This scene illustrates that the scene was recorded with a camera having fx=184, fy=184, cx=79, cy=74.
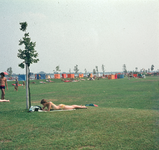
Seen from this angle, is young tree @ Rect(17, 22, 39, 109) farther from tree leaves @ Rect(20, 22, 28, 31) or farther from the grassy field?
the grassy field

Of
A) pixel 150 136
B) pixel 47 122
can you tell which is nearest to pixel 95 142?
pixel 150 136

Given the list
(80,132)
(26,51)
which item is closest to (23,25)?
(26,51)

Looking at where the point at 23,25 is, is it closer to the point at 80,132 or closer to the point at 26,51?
the point at 26,51

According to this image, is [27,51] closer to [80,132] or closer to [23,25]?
[23,25]

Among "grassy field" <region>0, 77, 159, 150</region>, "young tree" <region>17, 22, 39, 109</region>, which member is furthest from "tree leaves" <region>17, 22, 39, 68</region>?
"grassy field" <region>0, 77, 159, 150</region>

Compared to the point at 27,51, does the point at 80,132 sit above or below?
below

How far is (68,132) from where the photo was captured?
5.68 metres

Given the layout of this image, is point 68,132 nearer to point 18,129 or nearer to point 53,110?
point 18,129

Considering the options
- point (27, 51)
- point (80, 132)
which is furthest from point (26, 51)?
point (80, 132)

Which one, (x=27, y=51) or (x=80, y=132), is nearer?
(x=80, y=132)

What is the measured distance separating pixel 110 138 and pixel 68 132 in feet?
Answer: 4.36

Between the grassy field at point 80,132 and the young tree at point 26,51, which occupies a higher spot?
the young tree at point 26,51

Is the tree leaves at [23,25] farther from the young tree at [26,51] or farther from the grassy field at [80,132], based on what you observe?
the grassy field at [80,132]

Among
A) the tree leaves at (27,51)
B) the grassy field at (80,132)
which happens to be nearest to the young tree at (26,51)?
the tree leaves at (27,51)
